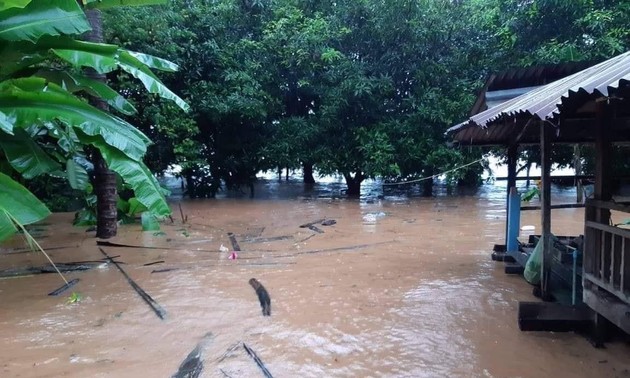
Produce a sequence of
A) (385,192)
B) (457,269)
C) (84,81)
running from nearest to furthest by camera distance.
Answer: (84,81) < (457,269) < (385,192)

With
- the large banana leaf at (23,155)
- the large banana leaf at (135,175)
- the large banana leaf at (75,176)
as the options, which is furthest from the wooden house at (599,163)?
the large banana leaf at (75,176)

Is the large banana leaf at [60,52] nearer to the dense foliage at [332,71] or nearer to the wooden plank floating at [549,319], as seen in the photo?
the wooden plank floating at [549,319]

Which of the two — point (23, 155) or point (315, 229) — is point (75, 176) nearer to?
point (23, 155)

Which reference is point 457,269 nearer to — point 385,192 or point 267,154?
point 267,154

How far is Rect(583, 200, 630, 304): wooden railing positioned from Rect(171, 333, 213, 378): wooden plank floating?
3507mm

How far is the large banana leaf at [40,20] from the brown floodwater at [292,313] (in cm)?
278

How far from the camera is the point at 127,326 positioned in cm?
466

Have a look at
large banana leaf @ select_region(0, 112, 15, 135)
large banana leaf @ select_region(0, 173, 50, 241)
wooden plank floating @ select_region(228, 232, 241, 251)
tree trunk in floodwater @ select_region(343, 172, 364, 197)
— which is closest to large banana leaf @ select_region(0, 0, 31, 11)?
large banana leaf @ select_region(0, 112, 15, 135)

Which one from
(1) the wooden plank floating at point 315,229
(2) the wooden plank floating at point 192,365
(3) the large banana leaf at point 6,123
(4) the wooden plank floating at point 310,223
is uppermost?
(3) the large banana leaf at point 6,123

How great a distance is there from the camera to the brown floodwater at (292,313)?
153 inches

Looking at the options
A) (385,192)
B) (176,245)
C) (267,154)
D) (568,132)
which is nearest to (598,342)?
(568,132)

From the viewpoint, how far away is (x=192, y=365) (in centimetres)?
384

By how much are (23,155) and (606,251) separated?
19.0 ft

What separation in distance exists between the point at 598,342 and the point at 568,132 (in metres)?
2.41
